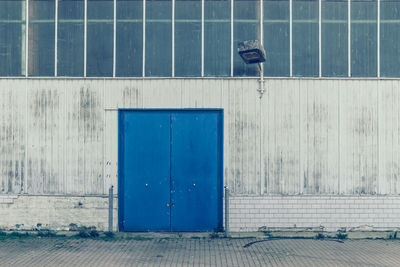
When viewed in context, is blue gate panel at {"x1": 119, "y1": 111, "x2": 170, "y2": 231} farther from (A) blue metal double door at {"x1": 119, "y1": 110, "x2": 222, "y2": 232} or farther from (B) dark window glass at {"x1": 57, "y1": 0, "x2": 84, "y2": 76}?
(B) dark window glass at {"x1": 57, "y1": 0, "x2": 84, "y2": 76}

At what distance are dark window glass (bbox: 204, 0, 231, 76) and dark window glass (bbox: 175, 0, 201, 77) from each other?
22 centimetres

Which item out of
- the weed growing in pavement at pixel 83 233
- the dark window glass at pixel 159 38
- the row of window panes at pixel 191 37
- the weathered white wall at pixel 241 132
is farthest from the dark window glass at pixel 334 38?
the weed growing in pavement at pixel 83 233

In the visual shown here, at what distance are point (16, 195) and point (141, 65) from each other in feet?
15.8

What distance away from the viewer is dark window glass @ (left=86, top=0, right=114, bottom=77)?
11008 millimetres

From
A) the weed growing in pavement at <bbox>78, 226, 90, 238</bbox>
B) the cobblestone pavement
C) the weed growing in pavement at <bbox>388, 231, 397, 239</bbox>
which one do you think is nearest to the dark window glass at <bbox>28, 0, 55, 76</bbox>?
the weed growing in pavement at <bbox>78, 226, 90, 238</bbox>

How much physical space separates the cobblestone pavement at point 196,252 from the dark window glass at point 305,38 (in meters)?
4.53

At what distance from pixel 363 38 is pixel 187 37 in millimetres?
4771

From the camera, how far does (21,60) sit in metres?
11.1

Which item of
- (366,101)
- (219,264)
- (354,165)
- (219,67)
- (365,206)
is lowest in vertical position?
(219,264)

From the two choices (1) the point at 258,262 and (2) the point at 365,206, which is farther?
(2) the point at 365,206

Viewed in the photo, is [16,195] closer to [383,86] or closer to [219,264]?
[219,264]

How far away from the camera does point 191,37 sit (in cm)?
1105

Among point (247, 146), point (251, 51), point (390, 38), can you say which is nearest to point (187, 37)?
point (251, 51)

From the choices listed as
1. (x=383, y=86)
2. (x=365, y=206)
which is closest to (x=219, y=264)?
(x=365, y=206)
